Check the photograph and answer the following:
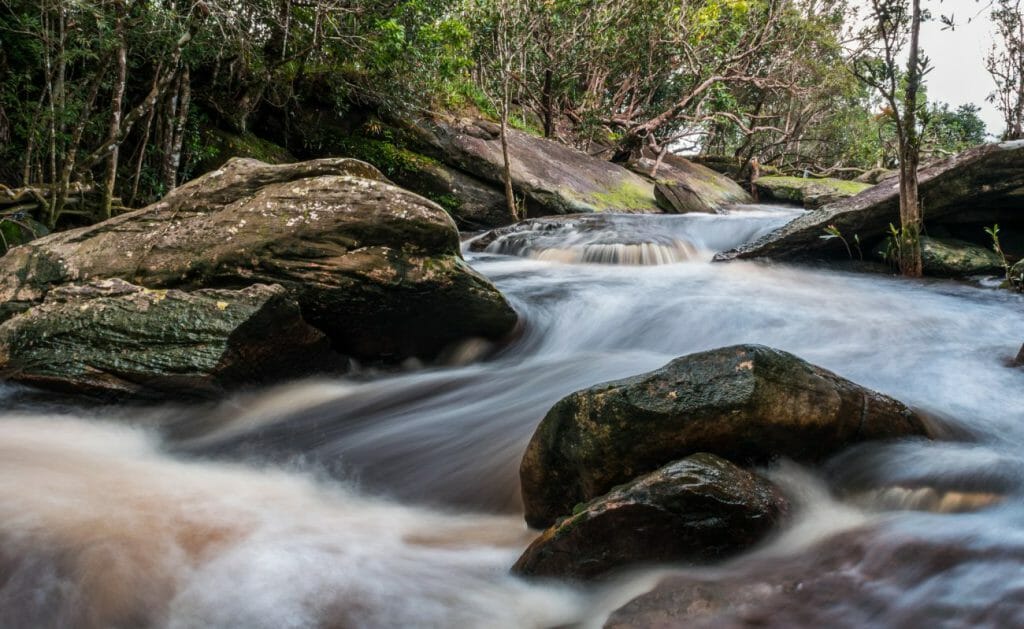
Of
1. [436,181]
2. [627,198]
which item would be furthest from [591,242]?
[627,198]

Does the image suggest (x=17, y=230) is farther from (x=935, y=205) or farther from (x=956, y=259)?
(x=956, y=259)

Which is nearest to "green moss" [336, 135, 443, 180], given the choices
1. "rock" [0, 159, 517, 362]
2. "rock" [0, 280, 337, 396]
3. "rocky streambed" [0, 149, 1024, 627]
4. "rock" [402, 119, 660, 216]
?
"rock" [402, 119, 660, 216]

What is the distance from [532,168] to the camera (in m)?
13.4

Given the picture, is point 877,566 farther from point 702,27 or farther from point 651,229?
point 702,27

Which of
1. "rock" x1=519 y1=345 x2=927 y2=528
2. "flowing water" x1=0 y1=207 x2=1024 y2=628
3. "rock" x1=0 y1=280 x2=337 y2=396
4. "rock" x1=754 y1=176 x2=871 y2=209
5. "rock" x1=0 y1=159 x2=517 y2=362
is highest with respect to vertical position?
"rock" x1=754 y1=176 x2=871 y2=209

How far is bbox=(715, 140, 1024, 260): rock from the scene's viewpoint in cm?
749

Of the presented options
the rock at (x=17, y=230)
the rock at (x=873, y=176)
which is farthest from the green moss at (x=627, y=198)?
the rock at (x=873, y=176)

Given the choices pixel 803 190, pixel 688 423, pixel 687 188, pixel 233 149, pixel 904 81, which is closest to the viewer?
pixel 688 423

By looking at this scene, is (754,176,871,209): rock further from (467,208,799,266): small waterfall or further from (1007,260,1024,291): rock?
(1007,260,1024,291): rock

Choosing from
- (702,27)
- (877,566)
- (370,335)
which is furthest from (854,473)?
(702,27)

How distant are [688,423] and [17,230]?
25.1 ft

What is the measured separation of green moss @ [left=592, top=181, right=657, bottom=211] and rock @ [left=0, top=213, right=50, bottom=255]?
9.48 m

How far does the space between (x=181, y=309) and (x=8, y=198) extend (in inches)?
Answer: 178

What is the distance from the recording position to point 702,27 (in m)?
17.2
